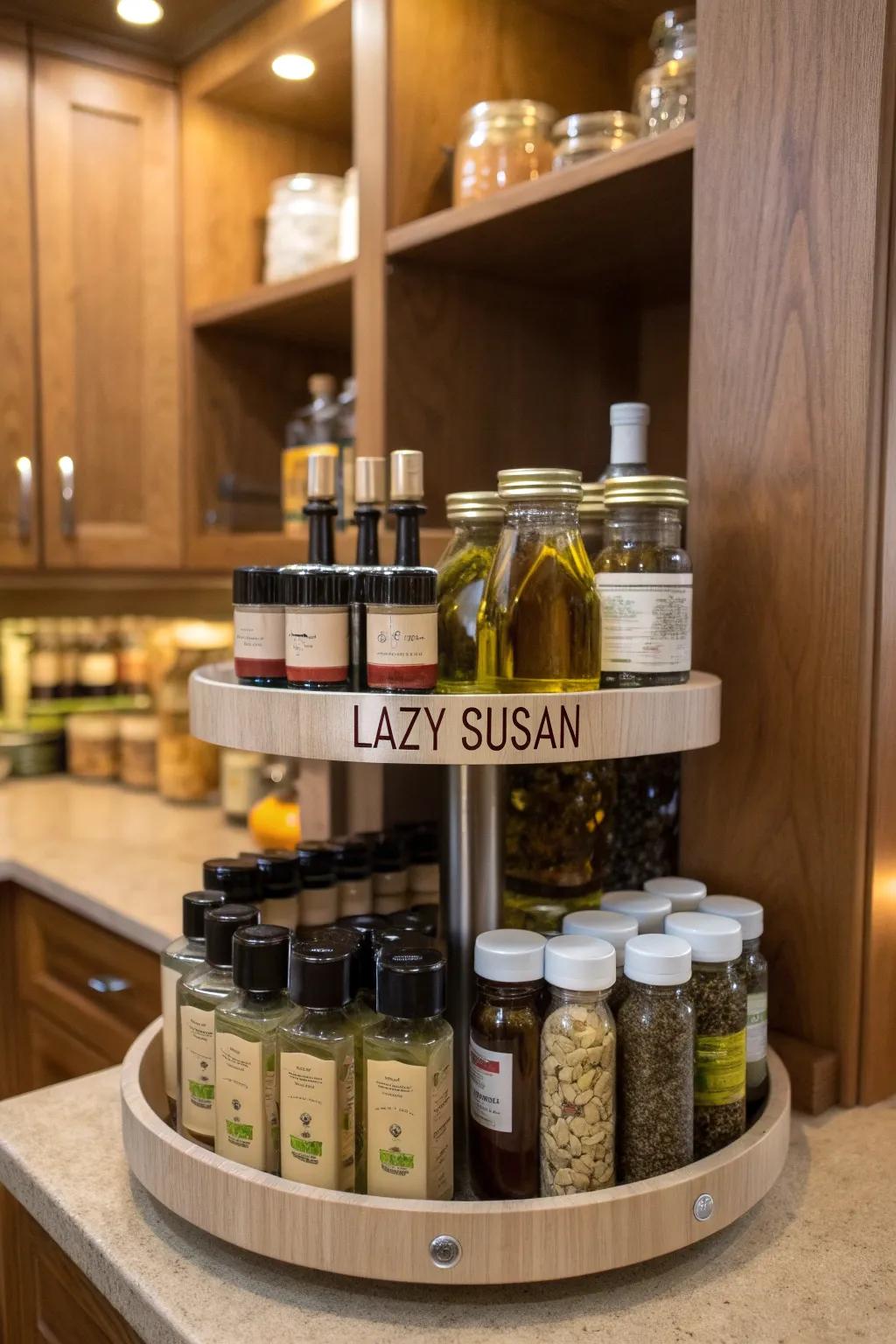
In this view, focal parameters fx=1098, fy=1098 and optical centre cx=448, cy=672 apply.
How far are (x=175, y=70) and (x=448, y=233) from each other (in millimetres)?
938

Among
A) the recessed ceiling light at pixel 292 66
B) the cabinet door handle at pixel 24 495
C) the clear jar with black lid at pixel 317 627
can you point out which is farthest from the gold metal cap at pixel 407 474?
the cabinet door handle at pixel 24 495

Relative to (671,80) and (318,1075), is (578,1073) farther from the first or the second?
(671,80)

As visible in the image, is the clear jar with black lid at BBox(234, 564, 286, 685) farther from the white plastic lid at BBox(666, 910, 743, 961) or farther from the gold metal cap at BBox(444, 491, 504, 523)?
the white plastic lid at BBox(666, 910, 743, 961)

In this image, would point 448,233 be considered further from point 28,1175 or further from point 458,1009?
point 28,1175

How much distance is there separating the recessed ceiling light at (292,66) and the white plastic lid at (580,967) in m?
1.49

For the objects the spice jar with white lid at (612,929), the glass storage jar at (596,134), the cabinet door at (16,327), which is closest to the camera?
the spice jar with white lid at (612,929)

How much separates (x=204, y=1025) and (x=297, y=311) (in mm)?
1232

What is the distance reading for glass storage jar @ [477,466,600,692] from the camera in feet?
2.60

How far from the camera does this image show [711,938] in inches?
31.9

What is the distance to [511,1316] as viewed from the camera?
69cm

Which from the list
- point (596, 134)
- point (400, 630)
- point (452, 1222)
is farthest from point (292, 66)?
point (452, 1222)

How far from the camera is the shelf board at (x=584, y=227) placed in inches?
42.6

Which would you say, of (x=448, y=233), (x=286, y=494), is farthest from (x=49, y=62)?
(x=448, y=233)

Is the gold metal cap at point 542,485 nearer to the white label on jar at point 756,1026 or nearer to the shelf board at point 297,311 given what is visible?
the white label on jar at point 756,1026
